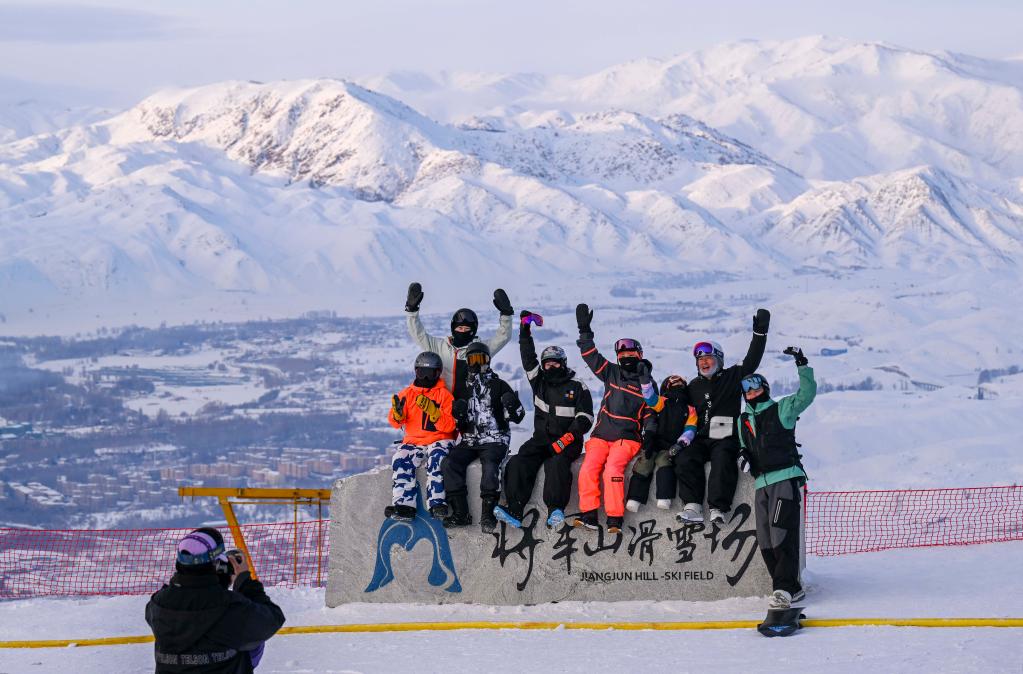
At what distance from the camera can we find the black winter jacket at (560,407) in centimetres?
1038

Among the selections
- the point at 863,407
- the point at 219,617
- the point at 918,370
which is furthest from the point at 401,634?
the point at 918,370

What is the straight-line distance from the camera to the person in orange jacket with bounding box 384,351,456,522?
34.5ft

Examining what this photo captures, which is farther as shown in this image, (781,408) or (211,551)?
(781,408)

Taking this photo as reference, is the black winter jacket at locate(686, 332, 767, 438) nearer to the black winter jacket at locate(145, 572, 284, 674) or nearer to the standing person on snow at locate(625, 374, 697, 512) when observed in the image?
the standing person on snow at locate(625, 374, 697, 512)

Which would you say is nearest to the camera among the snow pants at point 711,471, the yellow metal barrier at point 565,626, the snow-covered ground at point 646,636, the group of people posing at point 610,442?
the snow-covered ground at point 646,636

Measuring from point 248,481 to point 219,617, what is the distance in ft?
471

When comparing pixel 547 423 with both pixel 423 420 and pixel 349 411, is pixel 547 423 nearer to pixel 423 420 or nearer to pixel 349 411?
pixel 423 420

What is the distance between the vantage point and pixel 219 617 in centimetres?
611

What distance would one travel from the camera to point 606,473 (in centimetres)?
1027

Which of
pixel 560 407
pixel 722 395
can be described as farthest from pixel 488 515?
pixel 722 395

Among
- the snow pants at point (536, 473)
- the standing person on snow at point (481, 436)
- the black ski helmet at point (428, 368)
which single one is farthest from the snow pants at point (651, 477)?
the black ski helmet at point (428, 368)

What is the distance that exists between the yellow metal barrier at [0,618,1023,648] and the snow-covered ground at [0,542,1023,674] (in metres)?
0.09

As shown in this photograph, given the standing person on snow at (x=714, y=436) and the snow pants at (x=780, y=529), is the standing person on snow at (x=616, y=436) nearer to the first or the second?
the standing person on snow at (x=714, y=436)

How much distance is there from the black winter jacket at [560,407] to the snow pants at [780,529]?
1.49 metres
